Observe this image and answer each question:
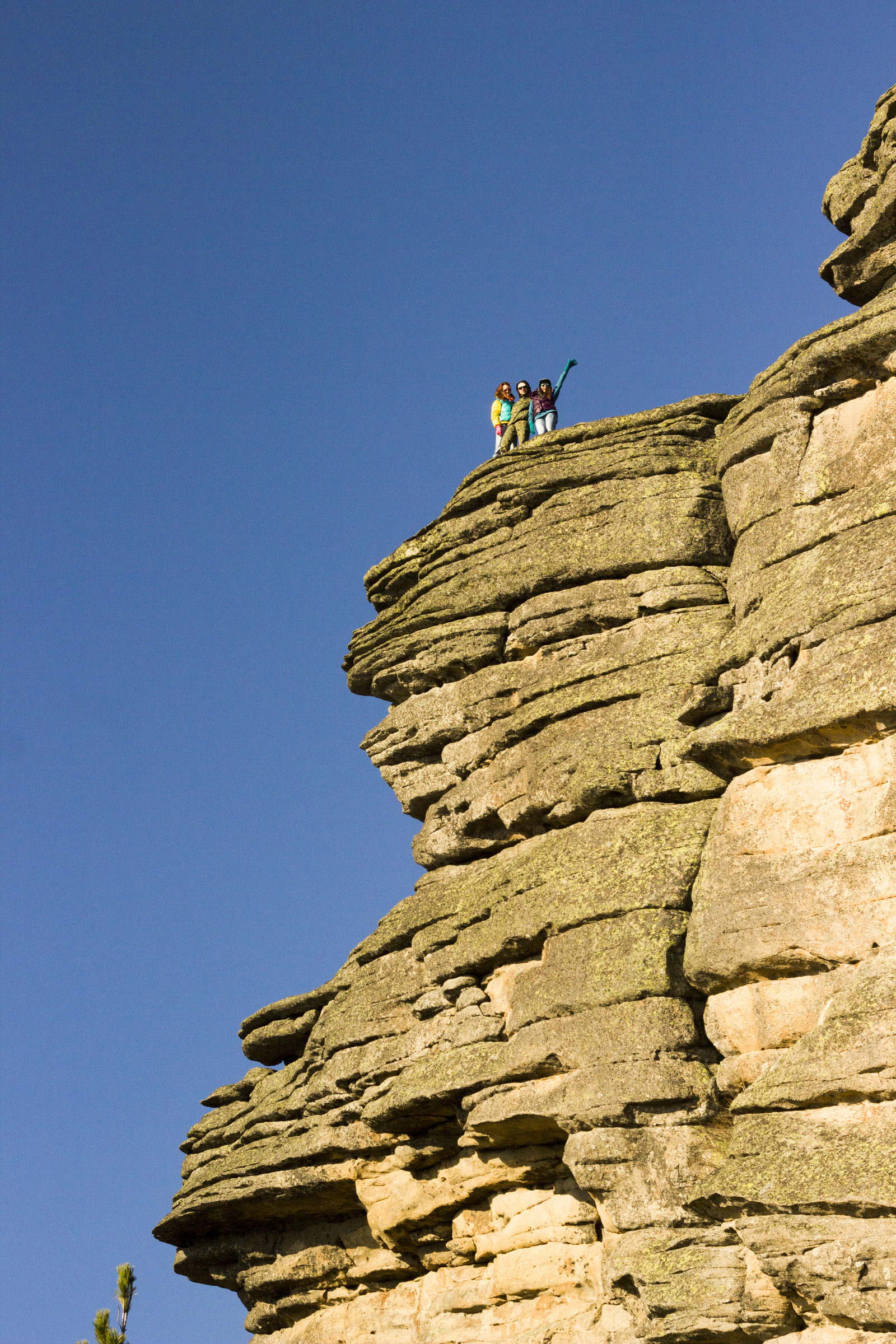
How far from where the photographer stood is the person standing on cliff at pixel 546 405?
119 feet

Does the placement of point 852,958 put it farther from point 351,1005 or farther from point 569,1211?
point 351,1005

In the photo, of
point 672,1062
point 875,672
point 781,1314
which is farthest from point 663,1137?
point 875,672

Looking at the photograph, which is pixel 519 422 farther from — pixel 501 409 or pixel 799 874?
pixel 799 874

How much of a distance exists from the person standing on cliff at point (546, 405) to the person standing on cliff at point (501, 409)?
4.10 feet

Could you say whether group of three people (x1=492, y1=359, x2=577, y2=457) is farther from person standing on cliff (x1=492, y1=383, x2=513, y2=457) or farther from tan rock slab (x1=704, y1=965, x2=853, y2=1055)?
tan rock slab (x1=704, y1=965, x2=853, y2=1055)

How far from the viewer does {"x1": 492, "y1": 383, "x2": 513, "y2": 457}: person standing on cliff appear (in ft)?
124

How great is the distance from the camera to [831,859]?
2177 cm

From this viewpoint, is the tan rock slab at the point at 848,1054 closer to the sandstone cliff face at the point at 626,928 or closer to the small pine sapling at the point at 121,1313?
the sandstone cliff face at the point at 626,928

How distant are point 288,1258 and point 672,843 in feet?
49.7

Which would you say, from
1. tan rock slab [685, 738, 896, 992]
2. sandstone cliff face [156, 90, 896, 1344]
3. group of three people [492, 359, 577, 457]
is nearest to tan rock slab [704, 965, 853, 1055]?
sandstone cliff face [156, 90, 896, 1344]

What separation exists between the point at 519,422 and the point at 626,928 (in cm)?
1696

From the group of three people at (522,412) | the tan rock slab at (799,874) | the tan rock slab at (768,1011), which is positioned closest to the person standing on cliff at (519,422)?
the group of three people at (522,412)

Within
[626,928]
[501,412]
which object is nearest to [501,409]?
[501,412]

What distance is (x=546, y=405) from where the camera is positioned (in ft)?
120
